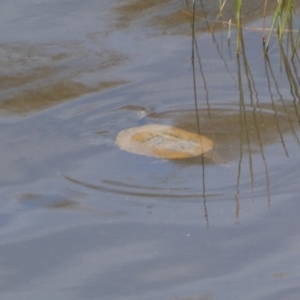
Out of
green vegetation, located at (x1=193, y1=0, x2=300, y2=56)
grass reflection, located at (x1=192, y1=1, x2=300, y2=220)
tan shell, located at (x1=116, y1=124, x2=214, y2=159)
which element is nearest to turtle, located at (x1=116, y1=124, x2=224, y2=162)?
tan shell, located at (x1=116, y1=124, x2=214, y2=159)

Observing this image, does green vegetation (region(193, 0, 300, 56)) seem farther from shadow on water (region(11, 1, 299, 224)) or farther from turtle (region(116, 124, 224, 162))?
turtle (region(116, 124, 224, 162))

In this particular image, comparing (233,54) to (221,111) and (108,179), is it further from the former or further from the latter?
(108,179)

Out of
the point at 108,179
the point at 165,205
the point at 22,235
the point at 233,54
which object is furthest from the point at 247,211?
the point at 233,54

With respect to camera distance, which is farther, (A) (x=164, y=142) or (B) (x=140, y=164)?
(A) (x=164, y=142)

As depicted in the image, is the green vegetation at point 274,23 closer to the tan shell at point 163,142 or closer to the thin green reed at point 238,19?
the thin green reed at point 238,19

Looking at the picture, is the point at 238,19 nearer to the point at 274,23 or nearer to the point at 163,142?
the point at 274,23

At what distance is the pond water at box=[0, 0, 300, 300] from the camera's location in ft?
7.42

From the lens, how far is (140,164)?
2896 mm

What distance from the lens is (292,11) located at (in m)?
4.40

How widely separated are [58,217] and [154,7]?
2.31 m

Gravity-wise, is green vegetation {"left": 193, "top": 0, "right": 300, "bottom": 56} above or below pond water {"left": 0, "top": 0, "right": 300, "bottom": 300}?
above

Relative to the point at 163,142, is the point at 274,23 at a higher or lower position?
higher

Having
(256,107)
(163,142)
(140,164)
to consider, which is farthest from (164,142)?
(256,107)

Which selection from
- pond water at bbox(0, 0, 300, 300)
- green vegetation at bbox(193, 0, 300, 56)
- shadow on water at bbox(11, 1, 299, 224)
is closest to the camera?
pond water at bbox(0, 0, 300, 300)
